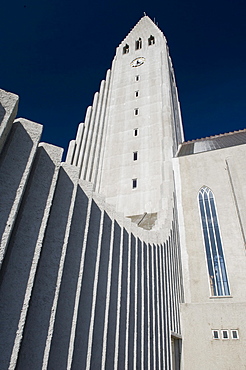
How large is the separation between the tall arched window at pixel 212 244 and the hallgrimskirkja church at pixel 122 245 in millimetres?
48

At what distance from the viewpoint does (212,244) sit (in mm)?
12656

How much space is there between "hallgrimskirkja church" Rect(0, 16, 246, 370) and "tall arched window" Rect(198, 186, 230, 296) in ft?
0.16

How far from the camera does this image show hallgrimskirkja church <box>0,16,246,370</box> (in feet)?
10.3

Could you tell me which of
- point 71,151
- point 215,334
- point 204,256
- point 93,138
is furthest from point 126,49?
point 215,334

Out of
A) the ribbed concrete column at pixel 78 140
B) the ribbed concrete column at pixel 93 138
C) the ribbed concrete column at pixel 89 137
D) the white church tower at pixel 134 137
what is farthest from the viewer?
the ribbed concrete column at pixel 78 140

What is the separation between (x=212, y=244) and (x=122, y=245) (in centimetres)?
818

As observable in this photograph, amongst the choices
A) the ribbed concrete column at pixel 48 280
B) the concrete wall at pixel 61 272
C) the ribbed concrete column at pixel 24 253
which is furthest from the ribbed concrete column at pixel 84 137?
the ribbed concrete column at pixel 24 253

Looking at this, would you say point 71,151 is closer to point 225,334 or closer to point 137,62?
point 137,62

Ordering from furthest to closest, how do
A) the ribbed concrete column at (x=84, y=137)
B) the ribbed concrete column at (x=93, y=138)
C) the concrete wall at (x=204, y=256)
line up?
the ribbed concrete column at (x=84, y=137), the ribbed concrete column at (x=93, y=138), the concrete wall at (x=204, y=256)

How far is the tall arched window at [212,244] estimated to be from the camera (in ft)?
37.9

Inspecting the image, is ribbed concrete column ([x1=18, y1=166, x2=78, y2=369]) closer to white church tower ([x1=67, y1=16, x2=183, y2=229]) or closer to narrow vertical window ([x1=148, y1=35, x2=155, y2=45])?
white church tower ([x1=67, y1=16, x2=183, y2=229])

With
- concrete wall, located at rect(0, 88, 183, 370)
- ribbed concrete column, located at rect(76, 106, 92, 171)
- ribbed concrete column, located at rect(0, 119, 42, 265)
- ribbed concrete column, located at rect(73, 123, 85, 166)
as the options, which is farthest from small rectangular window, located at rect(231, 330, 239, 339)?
ribbed concrete column, located at rect(73, 123, 85, 166)

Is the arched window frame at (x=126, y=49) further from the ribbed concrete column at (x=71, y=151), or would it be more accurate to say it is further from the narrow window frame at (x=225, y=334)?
the narrow window frame at (x=225, y=334)

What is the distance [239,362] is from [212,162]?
32.7 ft
